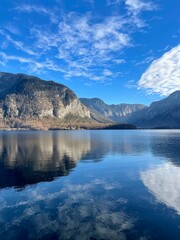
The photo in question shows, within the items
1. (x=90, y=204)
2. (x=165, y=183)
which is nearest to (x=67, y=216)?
(x=90, y=204)

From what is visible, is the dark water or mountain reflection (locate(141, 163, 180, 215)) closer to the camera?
the dark water

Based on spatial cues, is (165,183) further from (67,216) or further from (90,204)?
(67,216)

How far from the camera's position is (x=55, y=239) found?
29641 mm

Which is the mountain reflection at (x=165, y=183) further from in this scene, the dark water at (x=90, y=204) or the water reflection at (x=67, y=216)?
the water reflection at (x=67, y=216)

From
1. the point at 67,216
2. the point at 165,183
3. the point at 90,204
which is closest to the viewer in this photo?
the point at 67,216

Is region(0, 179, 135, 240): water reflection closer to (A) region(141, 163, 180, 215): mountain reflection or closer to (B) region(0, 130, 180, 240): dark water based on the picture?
(B) region(0, 130, 180, 240): dark water

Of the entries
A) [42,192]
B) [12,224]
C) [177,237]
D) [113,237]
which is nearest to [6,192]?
[42,192]

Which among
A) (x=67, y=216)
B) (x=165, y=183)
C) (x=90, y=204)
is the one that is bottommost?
(x=67, y=216)

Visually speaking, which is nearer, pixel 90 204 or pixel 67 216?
pixel 67 216

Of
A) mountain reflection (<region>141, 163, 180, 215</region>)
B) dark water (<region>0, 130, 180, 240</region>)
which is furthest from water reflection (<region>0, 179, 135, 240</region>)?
mountain reflection (<region>141, 163, 180, 215</region>)

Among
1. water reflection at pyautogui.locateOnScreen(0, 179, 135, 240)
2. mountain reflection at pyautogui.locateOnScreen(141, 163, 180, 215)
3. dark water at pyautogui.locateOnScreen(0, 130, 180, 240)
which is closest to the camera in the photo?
water reflection at pyautogui.locateOnScreen(0, 179, 135, 240)

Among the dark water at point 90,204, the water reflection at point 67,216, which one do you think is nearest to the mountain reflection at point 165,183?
the dark water at point 90,204

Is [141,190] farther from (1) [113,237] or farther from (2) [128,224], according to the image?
(1) [113,237]

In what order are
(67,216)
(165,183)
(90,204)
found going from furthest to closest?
(165,183) → (90,204) → (67,216)
